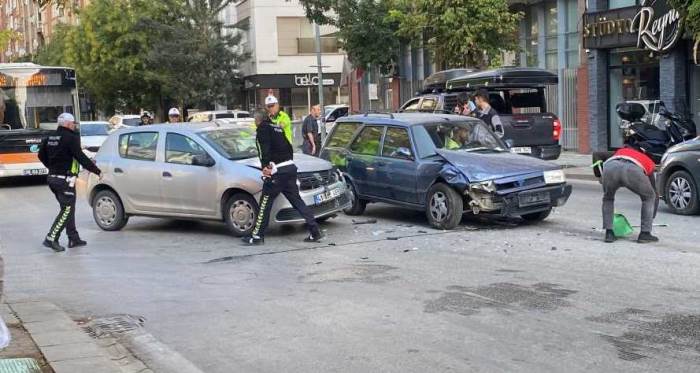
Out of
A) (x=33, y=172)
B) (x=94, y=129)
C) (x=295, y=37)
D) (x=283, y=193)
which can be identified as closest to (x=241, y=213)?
(x=283, y=193)

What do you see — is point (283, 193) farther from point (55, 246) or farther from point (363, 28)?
point (363, 28)

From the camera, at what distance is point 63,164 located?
11016 mm

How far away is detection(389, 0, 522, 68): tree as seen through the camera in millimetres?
23438

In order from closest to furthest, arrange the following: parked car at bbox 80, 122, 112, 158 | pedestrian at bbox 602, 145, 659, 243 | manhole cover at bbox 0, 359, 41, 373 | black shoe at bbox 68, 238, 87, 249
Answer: manhole cover at bbox 0, 359, 41, 373 < pedestrian at bbox 602, 145, 659, 243 < black shoe at bbox 68, 238, 87, 249 < parked car at bbox 80, 122, 112, 158

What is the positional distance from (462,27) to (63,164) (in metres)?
14.8

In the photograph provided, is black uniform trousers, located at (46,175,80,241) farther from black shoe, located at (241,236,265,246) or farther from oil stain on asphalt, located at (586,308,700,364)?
oil stain on asphalt, located at (586,308,700,364)

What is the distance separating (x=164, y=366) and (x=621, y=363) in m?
3.17

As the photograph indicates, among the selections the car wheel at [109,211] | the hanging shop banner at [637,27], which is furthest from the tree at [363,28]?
the car wheel at [109,211]

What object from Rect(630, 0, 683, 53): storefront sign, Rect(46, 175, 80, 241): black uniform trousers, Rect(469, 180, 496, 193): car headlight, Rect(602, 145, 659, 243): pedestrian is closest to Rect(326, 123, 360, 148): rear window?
Rect(469, 180, 496, 193): car headlight

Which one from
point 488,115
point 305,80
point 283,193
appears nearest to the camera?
point 283,193

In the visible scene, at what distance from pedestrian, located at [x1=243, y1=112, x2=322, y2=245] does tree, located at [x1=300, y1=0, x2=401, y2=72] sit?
18.8m

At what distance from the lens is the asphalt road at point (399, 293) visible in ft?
19.4

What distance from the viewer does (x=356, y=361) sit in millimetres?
5805

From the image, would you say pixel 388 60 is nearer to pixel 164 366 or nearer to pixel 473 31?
pixel 473 31
